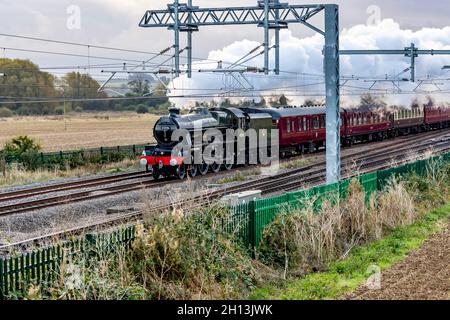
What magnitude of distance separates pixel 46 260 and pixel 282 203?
6632 millimetres

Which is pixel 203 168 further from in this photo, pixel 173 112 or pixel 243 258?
pixel 243 258

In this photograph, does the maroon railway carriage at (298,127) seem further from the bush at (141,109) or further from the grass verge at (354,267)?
the bush at (141,109)

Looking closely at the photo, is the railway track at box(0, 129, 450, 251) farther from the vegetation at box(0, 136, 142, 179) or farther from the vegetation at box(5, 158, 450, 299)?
the vegetation at box(0, 136, 142, 179)

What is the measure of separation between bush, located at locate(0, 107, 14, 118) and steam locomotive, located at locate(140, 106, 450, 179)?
207ft

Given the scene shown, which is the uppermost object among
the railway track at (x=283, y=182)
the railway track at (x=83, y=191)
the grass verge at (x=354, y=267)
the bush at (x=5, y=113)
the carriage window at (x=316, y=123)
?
the bush at (x=5, y=113)

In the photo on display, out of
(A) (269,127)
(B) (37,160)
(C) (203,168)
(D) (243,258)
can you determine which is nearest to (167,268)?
(D) (243,258)

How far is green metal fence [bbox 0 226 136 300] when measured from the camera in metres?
10.5

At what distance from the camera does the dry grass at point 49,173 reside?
31.7 m

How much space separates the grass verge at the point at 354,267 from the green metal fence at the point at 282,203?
1.53 m

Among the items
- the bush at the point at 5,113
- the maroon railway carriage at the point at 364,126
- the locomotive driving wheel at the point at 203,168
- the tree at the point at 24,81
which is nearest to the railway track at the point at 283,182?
the locomotive driving wheel at the point at 203,168

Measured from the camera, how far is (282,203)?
53.6 feet

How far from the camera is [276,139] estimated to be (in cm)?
3925
